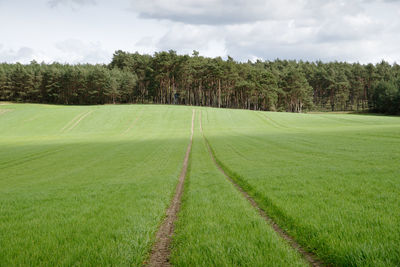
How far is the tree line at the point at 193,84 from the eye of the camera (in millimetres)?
116125

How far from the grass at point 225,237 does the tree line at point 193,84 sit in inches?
4151

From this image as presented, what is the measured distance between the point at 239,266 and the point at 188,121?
69.4 meters

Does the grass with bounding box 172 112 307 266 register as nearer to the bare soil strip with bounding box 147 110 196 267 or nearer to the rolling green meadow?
the rolling green meadow

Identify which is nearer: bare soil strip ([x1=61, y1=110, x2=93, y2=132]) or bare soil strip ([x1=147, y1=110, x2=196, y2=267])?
bare soil strip ([x1=147, y1=110, x2=196, y2=267])

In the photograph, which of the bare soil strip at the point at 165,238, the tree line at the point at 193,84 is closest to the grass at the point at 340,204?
the bare soil strip at the point at 165,238

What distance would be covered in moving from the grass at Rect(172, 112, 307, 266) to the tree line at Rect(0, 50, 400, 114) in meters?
105

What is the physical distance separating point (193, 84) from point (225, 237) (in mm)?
129587

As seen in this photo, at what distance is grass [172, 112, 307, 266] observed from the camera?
18.1 feet

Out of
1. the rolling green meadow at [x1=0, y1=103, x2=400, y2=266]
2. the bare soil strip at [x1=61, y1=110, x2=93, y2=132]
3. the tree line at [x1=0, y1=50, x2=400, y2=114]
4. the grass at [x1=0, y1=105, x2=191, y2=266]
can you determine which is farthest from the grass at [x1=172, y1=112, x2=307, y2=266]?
the tree line at [x1=0, y1=50, x2=400, y2=114]

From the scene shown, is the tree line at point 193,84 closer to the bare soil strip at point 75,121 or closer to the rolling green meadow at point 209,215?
the bare soil strip at point 75,121

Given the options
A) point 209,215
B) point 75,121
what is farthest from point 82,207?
point 75,121

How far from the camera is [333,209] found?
8.02m

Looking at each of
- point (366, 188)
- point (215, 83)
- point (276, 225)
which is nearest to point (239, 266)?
point (276, 225)

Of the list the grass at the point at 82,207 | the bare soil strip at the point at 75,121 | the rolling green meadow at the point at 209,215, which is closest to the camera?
the rolling green meadow at the point at 209,215
